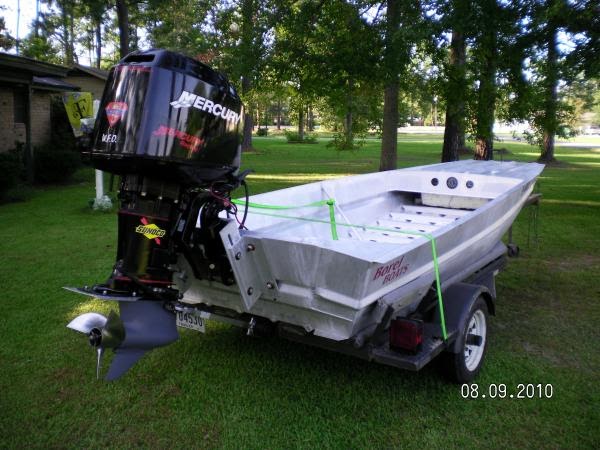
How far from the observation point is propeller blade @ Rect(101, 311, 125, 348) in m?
2.76

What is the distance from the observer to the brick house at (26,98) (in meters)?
11.5

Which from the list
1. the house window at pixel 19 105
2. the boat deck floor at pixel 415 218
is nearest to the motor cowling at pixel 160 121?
the boat deck floor at pixel 415 218

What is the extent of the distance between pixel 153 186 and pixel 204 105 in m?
0.54

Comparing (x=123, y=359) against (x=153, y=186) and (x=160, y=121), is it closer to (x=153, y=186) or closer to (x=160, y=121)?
(x=153, y=186)


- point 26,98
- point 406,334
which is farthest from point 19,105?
point 406,334

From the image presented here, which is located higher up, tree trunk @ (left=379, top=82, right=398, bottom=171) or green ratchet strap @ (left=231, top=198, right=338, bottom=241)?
tree trunk @ (left=379, top=82, right=398, bottom=171)

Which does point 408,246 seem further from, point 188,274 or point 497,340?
point 497,340

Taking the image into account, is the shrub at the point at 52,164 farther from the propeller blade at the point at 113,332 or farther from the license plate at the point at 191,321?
the propeller blade at the point at 113,332

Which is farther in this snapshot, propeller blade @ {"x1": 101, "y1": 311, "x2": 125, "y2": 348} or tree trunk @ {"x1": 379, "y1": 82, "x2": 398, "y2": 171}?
tree trunk @ {"x1": 379, "y1": 82, "x2": 398, "y2": 171}

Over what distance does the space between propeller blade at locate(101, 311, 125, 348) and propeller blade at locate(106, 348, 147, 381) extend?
0.17ft

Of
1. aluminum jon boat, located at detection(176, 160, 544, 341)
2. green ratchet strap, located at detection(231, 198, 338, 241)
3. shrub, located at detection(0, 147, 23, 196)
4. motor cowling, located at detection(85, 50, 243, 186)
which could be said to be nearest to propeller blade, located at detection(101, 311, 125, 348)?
aluminum jon boat, located at detection(176, 160, 544, 341)

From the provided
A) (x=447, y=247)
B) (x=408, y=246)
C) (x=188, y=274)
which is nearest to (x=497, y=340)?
(x=447, y=247)

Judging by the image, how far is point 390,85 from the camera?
A: 11.4 meters

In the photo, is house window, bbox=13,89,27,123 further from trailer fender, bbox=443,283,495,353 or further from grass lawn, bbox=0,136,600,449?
trailer fender, bbox=443,283,495,353
